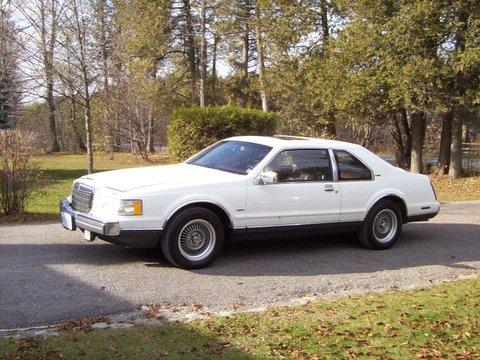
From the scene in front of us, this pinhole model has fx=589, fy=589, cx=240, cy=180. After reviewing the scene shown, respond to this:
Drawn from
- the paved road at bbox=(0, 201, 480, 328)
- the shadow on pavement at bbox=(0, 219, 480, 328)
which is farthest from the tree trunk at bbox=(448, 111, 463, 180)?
the paved road at bbox=(0, 201, 480, 328)

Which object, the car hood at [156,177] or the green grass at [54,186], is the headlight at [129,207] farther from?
the green grass at [54,186]

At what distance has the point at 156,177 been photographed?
7.16 meters

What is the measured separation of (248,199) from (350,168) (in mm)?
1820

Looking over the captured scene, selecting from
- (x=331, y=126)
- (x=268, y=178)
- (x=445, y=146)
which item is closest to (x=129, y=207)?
(x=268, y=178)

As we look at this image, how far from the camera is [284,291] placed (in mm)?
6316

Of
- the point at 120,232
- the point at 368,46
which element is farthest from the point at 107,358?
the point at 368,46

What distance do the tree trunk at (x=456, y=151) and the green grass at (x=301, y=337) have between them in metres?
15.0

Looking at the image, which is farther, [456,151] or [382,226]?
[456,151]

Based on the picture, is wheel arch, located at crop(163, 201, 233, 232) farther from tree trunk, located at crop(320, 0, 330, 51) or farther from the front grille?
tree trunk, located at crop(320, 0, 330, 51)

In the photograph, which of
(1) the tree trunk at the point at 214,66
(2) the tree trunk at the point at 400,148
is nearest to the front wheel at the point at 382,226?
(2) the tree trunk at the point at 400,148

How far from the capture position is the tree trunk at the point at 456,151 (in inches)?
774

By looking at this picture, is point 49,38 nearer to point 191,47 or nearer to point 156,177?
point 156,177

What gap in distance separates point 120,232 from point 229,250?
202 centimetres

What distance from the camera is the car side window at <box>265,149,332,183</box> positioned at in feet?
25.0
